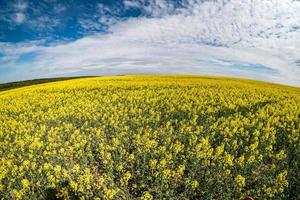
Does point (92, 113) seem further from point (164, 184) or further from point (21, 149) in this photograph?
point (164, 184)

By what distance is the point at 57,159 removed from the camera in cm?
981

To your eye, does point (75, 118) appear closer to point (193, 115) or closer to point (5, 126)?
point (5, 126)

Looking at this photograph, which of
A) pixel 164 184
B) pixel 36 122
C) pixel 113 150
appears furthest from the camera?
pixel 36 122

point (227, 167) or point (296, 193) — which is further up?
point (227, 167)

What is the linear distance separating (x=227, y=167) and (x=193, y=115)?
6220 millimetres

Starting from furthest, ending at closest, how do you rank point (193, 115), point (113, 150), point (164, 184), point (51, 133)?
point (193, 115)
point (51, 133)
point (113, 150)
point (164, 184)

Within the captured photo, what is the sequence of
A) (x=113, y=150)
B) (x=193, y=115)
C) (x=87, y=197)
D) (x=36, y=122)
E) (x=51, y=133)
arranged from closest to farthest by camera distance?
(x=87, y=197), (x=113, y=150), (x=51, y=133), (x=193, y=115), (x=36, y=122)

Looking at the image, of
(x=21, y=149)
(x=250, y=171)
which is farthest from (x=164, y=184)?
(x=21, y=149)

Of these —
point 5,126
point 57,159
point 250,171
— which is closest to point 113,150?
point 57,159

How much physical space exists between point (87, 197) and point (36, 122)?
10.0 m

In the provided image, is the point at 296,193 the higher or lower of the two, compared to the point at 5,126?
lower

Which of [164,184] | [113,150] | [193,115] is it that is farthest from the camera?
[193,115]

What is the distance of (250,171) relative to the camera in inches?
335

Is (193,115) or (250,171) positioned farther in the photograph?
(193,115)
